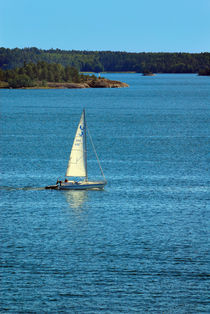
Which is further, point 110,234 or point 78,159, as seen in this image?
point 78,159

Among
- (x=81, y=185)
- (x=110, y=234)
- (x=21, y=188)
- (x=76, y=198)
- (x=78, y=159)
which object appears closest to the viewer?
(x=110, y=234)

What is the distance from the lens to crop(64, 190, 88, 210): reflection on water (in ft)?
229

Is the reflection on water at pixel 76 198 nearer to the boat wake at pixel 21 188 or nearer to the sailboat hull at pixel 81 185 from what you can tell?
the sailboat hull at pixel 81 185

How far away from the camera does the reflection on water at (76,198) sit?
69.8 m

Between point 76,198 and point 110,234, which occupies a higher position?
point 76,198

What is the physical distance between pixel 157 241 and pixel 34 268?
11.9 meters

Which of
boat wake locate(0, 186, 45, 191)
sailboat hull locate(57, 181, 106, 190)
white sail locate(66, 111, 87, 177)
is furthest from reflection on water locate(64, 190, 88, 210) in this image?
boat wake locate(0, 186, 45, 191)

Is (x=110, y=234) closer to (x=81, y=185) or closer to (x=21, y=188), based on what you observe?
(x=81, y=185)

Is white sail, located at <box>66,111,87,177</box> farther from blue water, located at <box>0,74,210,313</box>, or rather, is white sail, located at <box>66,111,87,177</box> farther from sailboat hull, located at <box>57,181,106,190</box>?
blue water, located at <box>0,74,210,313</box>

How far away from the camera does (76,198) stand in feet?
238

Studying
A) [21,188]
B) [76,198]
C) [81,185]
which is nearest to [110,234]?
[76,198]

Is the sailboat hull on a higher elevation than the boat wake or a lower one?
higher

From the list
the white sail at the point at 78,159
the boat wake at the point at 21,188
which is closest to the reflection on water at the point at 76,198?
the white sail at the point at 78,159

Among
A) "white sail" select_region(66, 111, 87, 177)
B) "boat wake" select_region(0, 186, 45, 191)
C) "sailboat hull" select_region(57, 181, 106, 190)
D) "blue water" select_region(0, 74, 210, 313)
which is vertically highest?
"white sail" select_region(66, 111, 87, 177)
